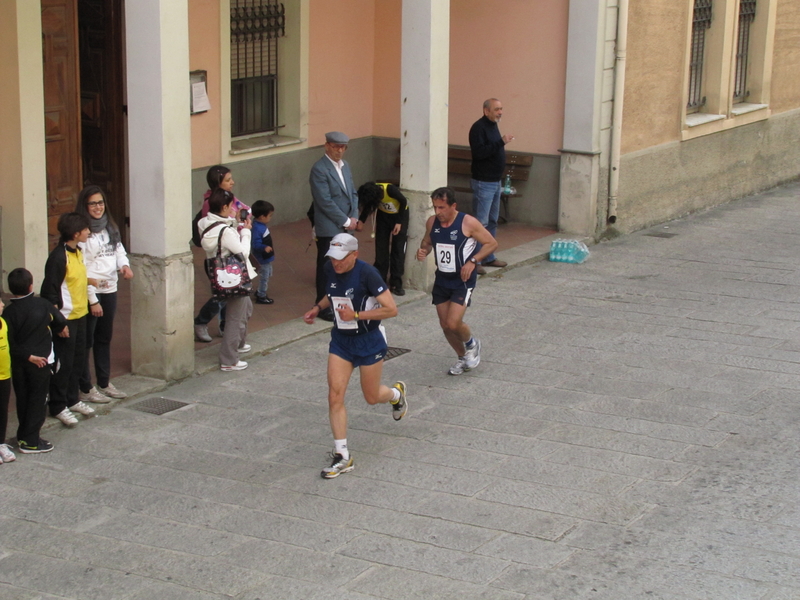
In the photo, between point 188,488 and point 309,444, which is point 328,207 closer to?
point 309,444

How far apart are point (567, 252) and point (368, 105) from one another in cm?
392

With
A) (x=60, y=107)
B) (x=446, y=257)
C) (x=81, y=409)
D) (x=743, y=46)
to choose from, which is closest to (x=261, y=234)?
(x=446, y=257)

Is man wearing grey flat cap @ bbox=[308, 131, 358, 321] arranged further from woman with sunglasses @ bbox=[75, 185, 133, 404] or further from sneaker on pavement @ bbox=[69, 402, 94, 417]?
sneaker on pavement @ bbox=[69, 402, 94, 417]

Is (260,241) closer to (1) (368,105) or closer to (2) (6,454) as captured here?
(2) (6,454)

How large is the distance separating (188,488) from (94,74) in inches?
261

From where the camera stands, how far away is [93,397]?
8.40 meters

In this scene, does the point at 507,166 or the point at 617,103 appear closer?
the point at 617,103

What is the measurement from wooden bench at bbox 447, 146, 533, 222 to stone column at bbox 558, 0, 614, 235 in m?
0.50

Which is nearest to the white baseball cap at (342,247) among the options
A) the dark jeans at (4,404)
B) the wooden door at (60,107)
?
the dark jeans at (4,404)

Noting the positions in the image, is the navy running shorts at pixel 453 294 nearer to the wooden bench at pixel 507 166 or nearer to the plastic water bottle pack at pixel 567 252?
the plastic water bottle pack at pixel 567 252

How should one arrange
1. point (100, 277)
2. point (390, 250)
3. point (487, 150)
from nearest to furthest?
1. point (100, 277)
2. point (390, 250)
3. point (487, 150)

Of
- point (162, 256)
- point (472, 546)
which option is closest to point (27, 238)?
point (162, 256)

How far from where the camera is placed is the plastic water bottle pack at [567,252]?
13.3m

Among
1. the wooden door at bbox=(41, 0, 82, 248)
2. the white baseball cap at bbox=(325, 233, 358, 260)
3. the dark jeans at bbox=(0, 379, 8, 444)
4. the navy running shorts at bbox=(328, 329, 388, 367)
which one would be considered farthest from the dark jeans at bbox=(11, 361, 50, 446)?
the wooden door at bbox=(41, 0, 82, 248)
